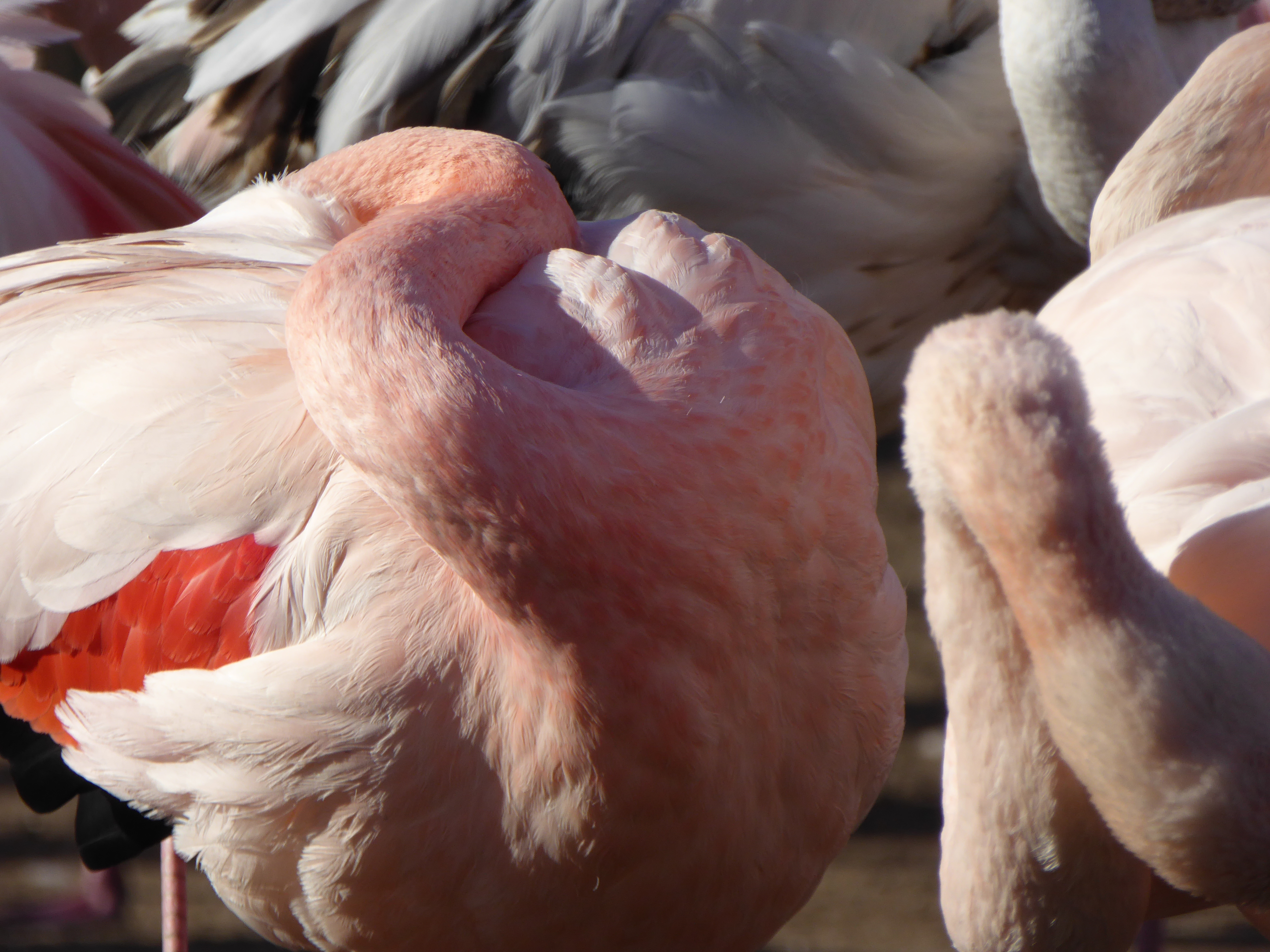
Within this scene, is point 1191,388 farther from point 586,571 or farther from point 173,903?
point 173,903

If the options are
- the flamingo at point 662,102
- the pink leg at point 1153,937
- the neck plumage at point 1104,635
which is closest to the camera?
the neck plumage at point 1104,635

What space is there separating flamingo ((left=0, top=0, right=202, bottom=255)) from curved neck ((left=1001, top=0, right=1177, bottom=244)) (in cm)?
145

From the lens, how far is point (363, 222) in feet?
6.08

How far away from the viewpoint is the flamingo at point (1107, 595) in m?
1.17

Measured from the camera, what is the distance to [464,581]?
1.31 meters

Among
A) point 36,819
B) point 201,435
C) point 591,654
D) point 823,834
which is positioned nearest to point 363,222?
point 201,435

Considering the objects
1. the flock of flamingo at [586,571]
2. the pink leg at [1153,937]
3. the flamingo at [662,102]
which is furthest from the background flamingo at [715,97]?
the pink leg at [1153,937]

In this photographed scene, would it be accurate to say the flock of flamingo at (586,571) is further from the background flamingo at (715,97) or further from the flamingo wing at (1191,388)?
the background flamingo at (715,97)

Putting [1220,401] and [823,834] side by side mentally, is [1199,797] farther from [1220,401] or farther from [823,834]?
[1220,401]

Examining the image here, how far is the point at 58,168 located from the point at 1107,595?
6.03 feet

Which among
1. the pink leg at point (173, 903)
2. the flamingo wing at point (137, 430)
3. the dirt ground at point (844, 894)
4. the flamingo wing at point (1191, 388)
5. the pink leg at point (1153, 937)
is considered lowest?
the dirt ground at point (844, 894)

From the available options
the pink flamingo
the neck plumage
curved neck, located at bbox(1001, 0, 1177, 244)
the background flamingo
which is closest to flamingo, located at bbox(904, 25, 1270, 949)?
the neck plumage

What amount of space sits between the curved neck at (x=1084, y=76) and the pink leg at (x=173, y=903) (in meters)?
1.86

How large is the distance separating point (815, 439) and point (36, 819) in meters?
2.17
